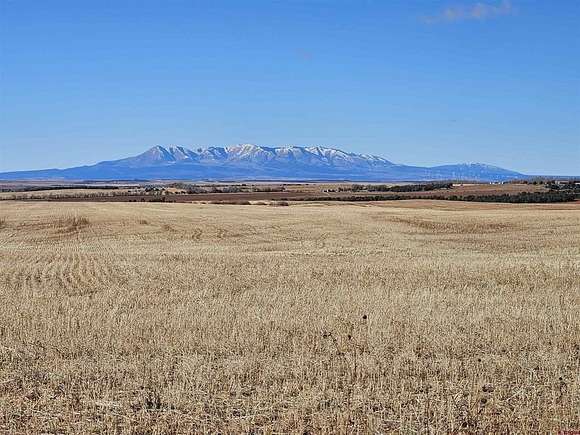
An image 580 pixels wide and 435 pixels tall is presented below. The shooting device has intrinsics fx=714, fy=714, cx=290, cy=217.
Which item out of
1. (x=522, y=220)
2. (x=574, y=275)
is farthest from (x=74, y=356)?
(x=522, y=220)

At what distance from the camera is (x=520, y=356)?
12.1 metres

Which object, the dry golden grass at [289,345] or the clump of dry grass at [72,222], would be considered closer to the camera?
the dry golden grass at [289,345]

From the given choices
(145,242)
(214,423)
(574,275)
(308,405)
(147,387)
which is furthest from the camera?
(145,242)

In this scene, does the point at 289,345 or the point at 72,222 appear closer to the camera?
the point at 289,345

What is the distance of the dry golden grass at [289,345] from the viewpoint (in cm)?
910

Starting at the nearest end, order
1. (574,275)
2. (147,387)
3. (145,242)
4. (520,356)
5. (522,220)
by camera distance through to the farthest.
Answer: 1. (147,387)
2. (520,356)
3. (574,275)
4. (145,242)
5. (522,220)

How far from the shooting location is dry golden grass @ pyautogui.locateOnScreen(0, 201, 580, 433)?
29.9ft

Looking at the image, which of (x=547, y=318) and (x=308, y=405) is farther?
(x=547, y=318)

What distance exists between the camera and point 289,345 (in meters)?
13.1

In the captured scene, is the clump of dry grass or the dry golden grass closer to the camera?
the dry golden grass

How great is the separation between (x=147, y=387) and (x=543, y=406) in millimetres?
5488

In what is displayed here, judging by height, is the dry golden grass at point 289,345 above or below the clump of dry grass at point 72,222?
above

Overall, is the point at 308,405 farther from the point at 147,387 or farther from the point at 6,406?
the point at 6,406

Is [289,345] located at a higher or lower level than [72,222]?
higher
